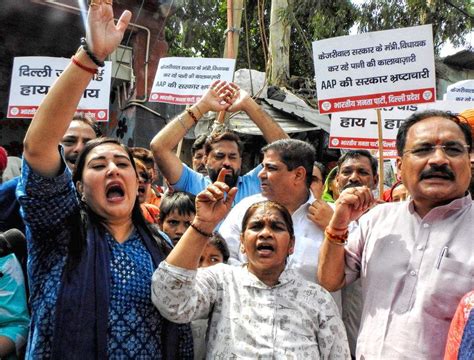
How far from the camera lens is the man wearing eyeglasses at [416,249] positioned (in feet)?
5.97

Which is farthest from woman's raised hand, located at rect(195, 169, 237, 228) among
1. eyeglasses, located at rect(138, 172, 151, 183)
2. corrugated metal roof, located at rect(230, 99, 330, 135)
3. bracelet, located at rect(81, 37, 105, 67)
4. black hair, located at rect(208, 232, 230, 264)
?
corrugated metal roof, located at rect(230, 99, 330, 135)

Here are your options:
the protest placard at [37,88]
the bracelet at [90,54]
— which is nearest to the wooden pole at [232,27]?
the protest placard at [37,88]

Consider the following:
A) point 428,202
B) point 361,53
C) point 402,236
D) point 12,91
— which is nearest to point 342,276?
point 402,236

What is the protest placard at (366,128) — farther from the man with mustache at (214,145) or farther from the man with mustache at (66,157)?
the man with mustache at (66,157)

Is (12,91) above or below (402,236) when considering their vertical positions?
above

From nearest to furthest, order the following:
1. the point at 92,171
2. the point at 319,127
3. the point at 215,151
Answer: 1. the point at 92,171
2. the point at 215,151
3. the point at 319,127

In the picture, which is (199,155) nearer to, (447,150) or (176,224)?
(176,224)

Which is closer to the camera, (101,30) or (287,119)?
(101,30)

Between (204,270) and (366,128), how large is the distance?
324 centimetres

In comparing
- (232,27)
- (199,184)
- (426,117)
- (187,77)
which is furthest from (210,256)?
(232,27)

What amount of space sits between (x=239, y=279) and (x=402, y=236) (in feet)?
2.13

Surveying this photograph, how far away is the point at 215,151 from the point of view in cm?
379

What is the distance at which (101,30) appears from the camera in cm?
184

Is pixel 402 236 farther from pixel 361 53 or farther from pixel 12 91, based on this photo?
pixel 12 91
